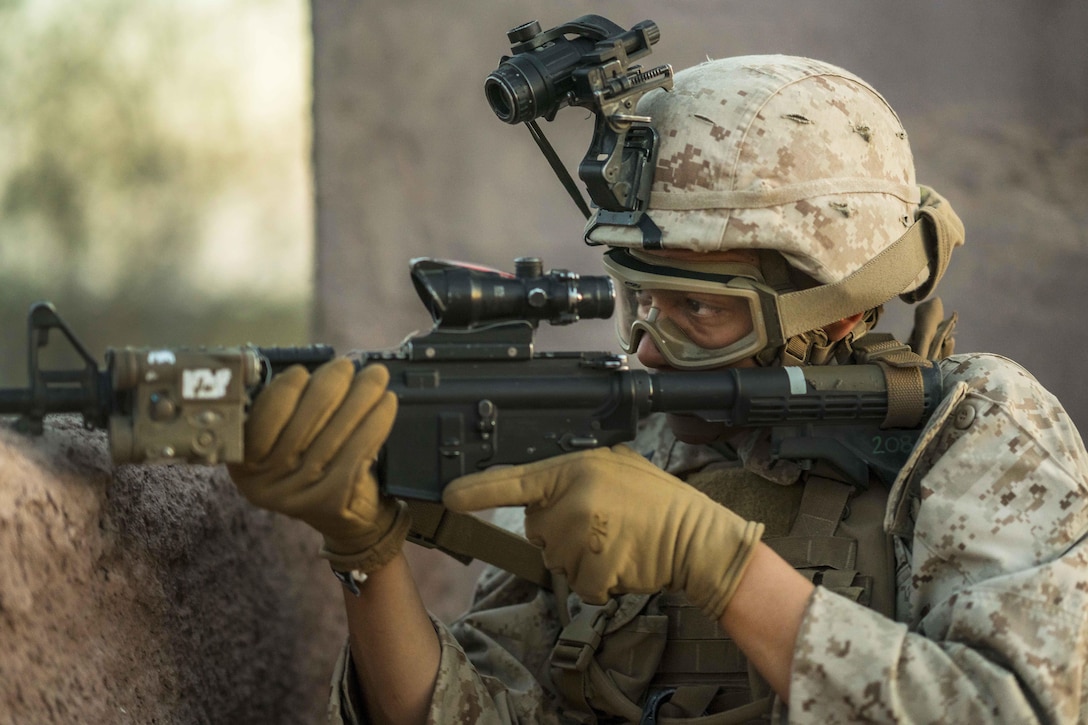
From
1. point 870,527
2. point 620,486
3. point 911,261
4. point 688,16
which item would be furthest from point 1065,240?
point 620,486

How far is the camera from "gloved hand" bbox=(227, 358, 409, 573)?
75.1 inches

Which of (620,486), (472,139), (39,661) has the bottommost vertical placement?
(39,661)

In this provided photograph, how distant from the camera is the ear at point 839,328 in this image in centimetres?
251

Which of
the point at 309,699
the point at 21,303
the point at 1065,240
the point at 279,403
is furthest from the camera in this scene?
the point at 21,303

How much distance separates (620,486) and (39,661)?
3.40 feet

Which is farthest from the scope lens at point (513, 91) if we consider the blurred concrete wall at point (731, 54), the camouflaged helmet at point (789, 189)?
the blurred concrete wall at point (731, 54)

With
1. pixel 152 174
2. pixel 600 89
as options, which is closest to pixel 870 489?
pixel 600 89

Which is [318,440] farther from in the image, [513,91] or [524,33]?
[524,33]

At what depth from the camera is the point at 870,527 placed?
7.89 feet

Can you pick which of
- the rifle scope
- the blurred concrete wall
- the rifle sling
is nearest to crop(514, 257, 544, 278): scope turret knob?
the rifle scope

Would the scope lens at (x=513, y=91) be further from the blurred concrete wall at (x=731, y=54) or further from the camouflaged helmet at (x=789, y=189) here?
the blurred concrete wall at (x=731, y=54)

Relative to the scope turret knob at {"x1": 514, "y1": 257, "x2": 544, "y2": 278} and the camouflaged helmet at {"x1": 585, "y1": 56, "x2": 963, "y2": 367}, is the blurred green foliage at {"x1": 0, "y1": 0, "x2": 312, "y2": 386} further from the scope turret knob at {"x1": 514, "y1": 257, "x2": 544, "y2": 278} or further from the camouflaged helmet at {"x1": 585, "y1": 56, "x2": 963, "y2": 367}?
the scope turret knob at {"x1": 514, "y1": 257, "x2": 544, "y2": 278}

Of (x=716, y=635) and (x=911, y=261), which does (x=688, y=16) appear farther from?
(x=716, y=635)

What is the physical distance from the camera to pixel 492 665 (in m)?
2.67
